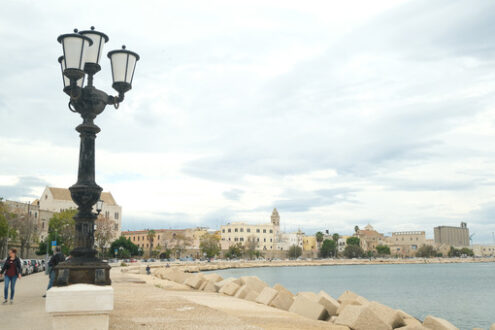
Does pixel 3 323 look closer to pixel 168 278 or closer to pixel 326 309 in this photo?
pixel 326 309

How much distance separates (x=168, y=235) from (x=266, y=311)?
123851mm

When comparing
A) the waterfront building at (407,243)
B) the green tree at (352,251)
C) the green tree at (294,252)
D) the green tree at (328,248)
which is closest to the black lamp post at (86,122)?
the green tree at (294,252)

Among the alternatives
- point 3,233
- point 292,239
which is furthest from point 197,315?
point 292,239

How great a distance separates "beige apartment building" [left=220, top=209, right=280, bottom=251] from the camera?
479 ft

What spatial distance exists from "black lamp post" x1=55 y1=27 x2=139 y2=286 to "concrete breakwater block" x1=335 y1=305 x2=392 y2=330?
7826 mm

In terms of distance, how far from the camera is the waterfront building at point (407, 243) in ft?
620

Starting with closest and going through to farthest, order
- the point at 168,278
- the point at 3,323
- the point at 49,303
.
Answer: the point at 49,303 → the point at 3,323 → the point at 168,278

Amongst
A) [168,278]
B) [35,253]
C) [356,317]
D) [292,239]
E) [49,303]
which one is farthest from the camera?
[292,239]

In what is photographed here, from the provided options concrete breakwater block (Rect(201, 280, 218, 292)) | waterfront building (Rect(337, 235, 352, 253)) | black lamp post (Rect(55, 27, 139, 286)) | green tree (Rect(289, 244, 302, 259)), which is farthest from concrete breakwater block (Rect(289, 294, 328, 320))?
waterfront building (Rect(337, 235, 352, 253))

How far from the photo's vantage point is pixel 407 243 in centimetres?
19250

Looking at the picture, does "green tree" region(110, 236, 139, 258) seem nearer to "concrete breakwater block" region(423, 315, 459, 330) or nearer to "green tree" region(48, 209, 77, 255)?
"green tree" region(48, 209, 77, 255)

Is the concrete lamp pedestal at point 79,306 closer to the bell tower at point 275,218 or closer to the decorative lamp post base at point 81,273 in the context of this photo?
the decorative lamp post base at point 81,273

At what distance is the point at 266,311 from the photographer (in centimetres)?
1377

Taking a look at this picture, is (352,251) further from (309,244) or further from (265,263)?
(265,263)
